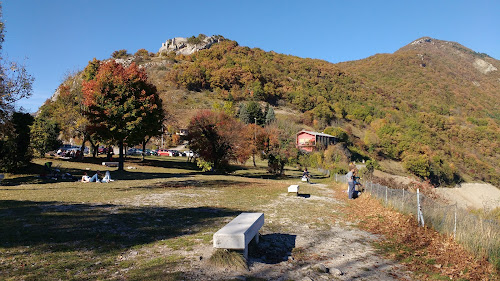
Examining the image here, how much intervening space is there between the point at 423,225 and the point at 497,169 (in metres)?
89.1

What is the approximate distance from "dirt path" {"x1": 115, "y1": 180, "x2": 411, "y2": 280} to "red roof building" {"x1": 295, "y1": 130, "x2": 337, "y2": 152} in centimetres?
5481

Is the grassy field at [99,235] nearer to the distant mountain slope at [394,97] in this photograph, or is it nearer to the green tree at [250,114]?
the green tree at [250,114]

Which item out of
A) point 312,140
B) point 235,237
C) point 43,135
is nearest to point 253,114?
point 312,140

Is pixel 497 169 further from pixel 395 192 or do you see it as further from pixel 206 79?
pixel 206 79

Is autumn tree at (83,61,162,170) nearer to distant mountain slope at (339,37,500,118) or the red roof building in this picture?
the red roof building

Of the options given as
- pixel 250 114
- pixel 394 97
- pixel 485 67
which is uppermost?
pixel 485 67

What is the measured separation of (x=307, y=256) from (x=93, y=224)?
5.12 meters

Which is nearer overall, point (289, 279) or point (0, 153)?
point (289, 279)

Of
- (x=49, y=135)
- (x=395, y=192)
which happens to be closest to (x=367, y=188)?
(x=395, y=192)

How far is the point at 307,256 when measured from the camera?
6227mm

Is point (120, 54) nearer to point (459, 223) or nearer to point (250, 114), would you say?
point (250, 114)

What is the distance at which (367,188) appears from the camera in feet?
53.4

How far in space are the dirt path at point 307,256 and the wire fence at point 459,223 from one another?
1.79 metres

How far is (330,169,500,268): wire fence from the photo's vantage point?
6.23 m
